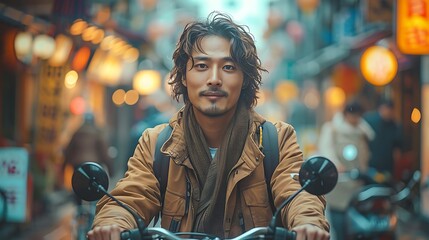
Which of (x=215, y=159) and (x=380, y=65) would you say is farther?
(x=380, y=65)

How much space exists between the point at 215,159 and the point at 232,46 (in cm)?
60

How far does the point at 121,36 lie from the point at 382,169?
1012 cm

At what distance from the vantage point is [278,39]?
49.1m

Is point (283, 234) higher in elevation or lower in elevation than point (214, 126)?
lower

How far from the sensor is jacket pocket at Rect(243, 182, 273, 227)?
13.0 ft

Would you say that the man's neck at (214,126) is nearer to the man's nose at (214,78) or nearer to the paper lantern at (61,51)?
the man's nose at (214,78)

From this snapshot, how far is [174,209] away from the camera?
157 inches

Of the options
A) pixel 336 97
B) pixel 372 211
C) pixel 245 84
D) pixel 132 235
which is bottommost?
pixel 372 211

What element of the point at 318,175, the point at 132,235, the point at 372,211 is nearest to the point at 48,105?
the point at 372,211

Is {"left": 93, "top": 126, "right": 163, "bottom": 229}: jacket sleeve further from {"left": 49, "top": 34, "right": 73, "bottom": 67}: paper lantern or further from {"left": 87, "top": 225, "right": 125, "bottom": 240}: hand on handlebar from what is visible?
{"left": 49, "top": 34, "right": 73, "bottom": 67}: paper lantern

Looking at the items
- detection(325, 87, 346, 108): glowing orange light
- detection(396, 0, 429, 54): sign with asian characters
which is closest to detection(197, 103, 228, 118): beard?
detection(396, 0, 429, 54): sign with asian characters

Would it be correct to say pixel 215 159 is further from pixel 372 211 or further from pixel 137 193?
pixel 372 211

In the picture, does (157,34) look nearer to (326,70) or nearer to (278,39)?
(326,70)

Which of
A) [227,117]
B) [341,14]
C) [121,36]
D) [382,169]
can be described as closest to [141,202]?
[227,117]
